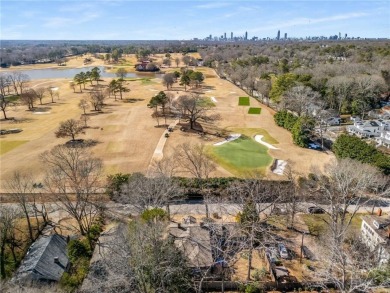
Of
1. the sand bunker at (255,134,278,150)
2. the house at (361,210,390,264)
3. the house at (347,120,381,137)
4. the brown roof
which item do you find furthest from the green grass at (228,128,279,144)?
the house at (361,210,390,264)

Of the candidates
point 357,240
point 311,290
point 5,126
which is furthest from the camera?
point 5,126

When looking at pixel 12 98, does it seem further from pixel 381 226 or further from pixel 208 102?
pixel 381 226

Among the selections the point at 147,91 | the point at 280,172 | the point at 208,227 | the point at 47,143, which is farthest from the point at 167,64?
the point at 208,227

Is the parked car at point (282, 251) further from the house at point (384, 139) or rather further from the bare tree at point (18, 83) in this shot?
the bare tree at point (18, 83)

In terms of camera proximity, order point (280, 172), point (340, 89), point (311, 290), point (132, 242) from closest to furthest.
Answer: point (132, 242), point (311, 290), point (280, 172), point (340, 89)

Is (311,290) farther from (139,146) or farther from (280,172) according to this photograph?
(139,146)
